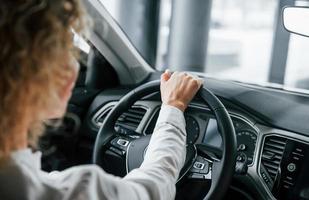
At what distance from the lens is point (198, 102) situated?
1826mm

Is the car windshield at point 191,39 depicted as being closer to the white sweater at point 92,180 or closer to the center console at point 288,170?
the center console at point 288,170

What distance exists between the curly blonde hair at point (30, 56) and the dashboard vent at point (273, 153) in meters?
0.96

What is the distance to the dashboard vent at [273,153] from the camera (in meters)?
1.65

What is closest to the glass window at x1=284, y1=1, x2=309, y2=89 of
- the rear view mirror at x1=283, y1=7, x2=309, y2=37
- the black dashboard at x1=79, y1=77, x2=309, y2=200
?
the black dashboard at x1=79, y1=77, x2=309, y2=200

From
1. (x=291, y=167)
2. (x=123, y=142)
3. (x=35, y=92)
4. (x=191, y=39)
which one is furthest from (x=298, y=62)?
(x=35, y=92)

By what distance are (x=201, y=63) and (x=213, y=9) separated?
1.14ft

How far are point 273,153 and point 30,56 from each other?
107 cm

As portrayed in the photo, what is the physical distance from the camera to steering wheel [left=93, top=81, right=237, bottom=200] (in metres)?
1.46

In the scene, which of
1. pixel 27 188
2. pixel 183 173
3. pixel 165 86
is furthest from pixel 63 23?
pixel 183 173

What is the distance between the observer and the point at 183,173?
5.15 ft

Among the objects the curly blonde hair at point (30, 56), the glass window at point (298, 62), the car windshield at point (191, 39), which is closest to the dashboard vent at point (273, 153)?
the car windshield at point (191, 39)

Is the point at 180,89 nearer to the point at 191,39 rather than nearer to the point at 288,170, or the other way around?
the point at 288,170

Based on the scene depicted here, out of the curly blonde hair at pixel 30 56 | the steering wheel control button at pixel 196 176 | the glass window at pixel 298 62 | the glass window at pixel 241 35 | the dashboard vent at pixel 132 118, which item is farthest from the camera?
the glass window at pixel 241 35

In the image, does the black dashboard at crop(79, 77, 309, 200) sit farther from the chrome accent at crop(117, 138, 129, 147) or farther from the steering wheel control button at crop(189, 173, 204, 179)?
the steering wheel control button at crop(189, 173, 204, 179)
